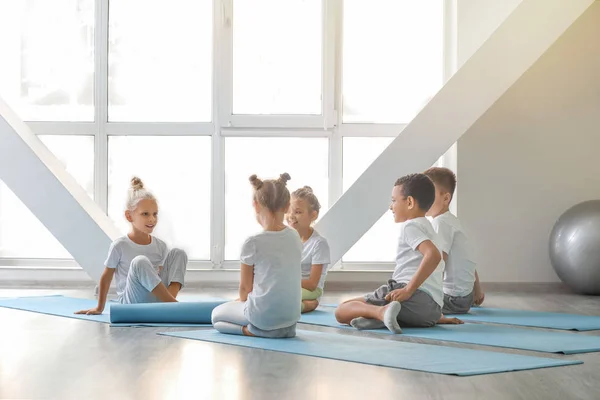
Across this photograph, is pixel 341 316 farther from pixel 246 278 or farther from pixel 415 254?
pixel 246 278

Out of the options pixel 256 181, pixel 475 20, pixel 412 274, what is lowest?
pixel 412 274

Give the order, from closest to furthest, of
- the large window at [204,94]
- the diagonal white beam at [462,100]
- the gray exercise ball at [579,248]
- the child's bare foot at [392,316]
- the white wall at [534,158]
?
the child's bare foot at [392,316]
the diagonal white beam at [462,100]
the gray exercise ball at [579,248]
the white wall at [534,158]
the large window at [204,94]

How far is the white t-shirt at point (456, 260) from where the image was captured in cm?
448

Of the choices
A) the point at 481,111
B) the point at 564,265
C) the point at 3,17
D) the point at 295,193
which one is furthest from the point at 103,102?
the point at 564,265

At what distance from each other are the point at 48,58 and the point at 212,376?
4.35 meters

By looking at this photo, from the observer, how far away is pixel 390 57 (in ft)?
21.1

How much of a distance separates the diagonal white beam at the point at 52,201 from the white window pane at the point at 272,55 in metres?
1.54

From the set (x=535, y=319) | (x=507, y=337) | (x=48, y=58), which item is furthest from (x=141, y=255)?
(x=48, y=58)

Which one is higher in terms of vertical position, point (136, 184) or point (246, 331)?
point (136, 184)

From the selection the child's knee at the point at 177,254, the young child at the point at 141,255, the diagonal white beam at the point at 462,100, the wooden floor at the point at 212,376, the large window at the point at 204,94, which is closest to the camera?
the wooden floor at the point at 212,376

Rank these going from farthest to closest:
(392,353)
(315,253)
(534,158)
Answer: (534,158) < (315,253) < (392,353)

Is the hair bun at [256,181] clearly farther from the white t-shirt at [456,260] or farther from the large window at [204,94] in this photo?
the large window at [204,94]

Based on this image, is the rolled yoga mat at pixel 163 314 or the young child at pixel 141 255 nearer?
the rolled yoga mat at pixel 163 314

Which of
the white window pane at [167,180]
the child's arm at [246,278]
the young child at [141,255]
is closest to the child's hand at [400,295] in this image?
the child's arm at [246,278]
